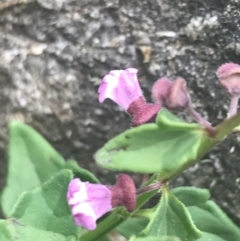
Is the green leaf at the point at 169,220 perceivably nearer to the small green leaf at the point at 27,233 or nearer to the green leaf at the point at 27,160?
the small green leaf at the point at 27,233

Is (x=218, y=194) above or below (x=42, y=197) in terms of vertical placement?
below

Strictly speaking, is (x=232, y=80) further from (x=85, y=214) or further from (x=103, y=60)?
(x=103, y=60)

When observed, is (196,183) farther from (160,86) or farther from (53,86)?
(160,86)

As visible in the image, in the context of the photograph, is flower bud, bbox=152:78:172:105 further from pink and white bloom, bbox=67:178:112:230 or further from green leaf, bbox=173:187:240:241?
green leaf, bbox=173:187:240:241

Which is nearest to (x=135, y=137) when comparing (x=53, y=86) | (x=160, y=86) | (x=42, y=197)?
(x=160, y=86)

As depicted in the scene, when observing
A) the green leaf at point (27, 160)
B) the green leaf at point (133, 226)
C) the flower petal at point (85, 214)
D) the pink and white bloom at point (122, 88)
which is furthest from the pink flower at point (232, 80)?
the green leaf at point (27, 160)

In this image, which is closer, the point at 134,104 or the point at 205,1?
the point at 134,104

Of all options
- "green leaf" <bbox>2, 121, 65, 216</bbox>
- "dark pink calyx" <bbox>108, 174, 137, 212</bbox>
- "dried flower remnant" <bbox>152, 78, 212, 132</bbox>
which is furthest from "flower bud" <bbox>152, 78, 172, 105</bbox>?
"green leaf" <bbox>2, 121, 65, 216</bbox>
